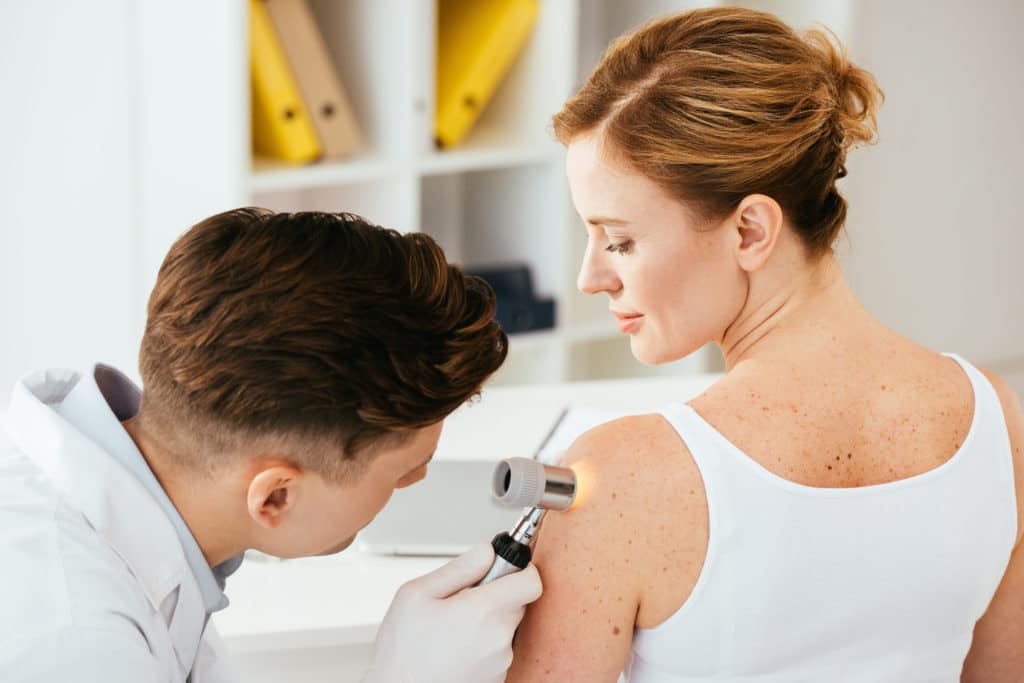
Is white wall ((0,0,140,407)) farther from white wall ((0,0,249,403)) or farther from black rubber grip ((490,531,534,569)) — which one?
black rubber grip ((490,531,534,569))

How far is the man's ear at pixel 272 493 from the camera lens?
102 centimetres

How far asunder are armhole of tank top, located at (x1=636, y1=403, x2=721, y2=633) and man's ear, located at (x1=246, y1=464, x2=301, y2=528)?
0.29 metres

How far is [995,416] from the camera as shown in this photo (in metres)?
1.09

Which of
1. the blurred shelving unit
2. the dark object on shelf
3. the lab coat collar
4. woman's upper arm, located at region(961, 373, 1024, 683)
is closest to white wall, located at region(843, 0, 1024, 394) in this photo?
the blurred shelving unit

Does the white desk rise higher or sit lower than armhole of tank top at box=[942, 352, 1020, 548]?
lower

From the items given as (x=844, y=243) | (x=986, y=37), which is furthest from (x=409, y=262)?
(x=986, y=37)

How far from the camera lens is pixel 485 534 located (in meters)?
1.46

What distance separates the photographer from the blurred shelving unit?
7.74 ft

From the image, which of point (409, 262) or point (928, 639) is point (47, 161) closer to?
point (409, 262)

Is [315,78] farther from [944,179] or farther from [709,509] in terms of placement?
[944,179]

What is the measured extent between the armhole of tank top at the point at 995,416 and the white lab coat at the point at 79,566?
0.66m

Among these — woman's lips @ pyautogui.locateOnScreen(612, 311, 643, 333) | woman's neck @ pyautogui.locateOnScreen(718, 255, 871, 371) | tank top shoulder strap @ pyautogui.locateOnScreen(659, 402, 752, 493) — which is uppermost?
woman's neck @ pyautogui.locateOnScreen(718, 255, 871, 371)

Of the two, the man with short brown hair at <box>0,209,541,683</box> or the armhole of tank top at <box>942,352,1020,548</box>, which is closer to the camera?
the man with short brown hair at <box>0,209,541,683</box>

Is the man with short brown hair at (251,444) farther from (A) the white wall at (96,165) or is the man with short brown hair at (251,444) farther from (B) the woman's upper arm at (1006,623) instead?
(A) the white wall at (96,165)
